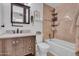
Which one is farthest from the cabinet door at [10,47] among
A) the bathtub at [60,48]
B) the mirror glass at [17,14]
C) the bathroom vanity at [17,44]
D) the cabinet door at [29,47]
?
the bathtub at [60,48]

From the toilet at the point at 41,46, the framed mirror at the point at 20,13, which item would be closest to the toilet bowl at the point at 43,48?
the toilet at the point at 41,46

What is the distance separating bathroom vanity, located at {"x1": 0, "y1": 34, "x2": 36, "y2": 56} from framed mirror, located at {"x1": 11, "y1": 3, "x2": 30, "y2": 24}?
17 centimetres

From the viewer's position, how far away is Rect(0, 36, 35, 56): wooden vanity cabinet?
153 centimetres

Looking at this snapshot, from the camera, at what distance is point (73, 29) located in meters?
1.57

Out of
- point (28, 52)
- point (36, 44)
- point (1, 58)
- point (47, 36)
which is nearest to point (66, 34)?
point (47, 36)

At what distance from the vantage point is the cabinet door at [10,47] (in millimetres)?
1518

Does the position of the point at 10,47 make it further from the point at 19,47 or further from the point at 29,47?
the point at 29,47

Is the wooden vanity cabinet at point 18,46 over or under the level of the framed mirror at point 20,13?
under

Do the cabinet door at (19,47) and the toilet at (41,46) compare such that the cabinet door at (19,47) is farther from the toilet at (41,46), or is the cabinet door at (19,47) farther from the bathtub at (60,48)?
the bathtub at (60,48)

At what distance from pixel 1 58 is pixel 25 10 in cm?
62

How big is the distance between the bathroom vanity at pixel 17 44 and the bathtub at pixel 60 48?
8.2 inches

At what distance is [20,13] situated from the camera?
5.24ft

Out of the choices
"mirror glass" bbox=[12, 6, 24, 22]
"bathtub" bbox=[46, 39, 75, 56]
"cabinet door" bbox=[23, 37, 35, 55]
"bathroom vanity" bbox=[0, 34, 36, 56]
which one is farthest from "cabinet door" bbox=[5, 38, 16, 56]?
"bathtub" bbox=[46, 39, 75, 56]

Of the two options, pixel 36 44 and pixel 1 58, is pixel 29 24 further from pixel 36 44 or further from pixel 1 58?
pixel 1 58
